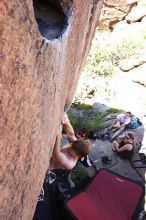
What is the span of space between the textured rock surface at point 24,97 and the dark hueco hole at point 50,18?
0.18 ft

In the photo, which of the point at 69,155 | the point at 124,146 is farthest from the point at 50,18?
the point at 124,146

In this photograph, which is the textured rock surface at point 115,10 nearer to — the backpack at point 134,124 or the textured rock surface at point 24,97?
the backpack at point 134,124

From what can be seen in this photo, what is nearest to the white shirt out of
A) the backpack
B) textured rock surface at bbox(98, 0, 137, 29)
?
the backpack

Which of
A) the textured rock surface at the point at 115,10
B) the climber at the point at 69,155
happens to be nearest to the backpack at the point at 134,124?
the climber at the point at 69,155

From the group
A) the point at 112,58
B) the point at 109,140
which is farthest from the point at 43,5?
the point at 112,58

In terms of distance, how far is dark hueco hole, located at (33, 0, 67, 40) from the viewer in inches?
88.3

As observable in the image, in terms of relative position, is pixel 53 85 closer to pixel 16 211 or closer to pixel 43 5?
pixel 43 5

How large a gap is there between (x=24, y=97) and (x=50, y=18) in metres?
0.86

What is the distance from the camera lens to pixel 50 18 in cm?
242

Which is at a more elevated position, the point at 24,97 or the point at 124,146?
the point at 24,97

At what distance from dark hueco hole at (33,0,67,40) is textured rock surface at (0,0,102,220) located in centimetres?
5

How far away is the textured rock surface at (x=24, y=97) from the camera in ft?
4.86

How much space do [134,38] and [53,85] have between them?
48.3 ft

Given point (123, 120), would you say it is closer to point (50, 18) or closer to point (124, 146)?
point (124, 146)
